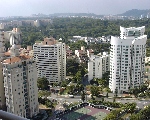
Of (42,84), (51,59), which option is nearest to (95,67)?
(51,59)

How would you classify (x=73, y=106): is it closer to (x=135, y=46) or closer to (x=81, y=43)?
(x=135, y=46)

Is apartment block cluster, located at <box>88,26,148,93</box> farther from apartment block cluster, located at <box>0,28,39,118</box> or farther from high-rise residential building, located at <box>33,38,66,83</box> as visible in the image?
apartment block cluster, located at <box>0,28,39,118</box>

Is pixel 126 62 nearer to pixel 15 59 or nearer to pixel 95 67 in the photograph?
pixel 95 67

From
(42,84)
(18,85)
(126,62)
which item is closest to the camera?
(18,85)

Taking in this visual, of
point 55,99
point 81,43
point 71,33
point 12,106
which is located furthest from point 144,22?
point 12,106

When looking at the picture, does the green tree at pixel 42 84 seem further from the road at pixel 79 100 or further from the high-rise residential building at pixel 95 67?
the high-rise residential building at pixel 95 67

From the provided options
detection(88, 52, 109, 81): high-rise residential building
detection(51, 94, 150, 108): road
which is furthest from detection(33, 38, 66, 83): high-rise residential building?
detection(51, 94, 150, 108): road

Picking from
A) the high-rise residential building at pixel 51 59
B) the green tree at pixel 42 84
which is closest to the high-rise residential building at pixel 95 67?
the high-rise residential building at pixel 51 59
